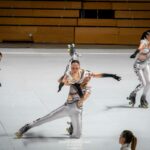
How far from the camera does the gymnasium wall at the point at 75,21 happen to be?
13.0 metres

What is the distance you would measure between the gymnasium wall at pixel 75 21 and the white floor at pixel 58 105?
8.90 ft

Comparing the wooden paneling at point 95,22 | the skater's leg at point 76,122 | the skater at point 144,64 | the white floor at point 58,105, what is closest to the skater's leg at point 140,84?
the skater at point 144,64

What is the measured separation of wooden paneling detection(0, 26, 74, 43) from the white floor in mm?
2693

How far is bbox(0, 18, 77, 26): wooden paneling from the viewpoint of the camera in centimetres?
1317

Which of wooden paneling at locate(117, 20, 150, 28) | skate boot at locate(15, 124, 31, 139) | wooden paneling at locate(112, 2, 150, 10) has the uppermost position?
wooden paneling at locate(112, 2, 150, 10)

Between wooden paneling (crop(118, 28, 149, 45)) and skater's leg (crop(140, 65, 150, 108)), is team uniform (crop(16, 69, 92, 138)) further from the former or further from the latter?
wooden paneling (crop(118, 28, 149, 45))

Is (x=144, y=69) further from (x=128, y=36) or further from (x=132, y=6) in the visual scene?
(x=132, y=6)

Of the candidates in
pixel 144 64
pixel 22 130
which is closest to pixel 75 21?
pixel 144 64

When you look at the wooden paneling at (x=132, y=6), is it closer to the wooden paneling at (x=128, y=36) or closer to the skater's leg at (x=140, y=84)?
the wooden paneling at (x=128, y=36)

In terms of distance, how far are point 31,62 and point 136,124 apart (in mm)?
5017

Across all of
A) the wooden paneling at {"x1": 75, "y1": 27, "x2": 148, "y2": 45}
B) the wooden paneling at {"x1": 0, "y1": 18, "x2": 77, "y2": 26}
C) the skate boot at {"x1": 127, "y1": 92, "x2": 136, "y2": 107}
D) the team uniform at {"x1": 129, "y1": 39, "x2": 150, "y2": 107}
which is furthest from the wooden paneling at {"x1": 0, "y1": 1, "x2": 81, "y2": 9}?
the team uniform at {"x1": 129, "y1": 39, "x2": 150, "y2": 107}

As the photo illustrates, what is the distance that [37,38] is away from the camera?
12984mm

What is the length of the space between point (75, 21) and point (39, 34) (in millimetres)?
1277

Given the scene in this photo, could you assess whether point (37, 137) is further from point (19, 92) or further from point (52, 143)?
point (19, 92)
